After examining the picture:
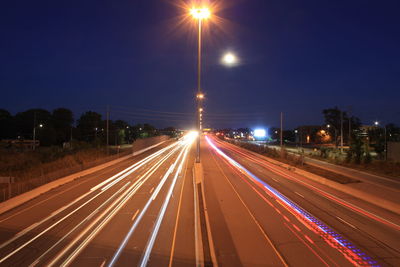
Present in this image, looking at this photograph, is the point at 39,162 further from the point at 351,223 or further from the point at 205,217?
the point at 351,223

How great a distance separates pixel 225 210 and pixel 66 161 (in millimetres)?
A: 27864

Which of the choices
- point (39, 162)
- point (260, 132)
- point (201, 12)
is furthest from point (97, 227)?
point (260, 132)

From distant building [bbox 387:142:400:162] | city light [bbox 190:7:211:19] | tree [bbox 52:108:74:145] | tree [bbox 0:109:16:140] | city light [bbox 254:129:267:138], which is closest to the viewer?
city light [bbox 190:7:211:19]

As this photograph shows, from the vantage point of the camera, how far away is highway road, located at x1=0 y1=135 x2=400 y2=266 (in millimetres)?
9609

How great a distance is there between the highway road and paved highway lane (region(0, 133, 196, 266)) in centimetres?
3

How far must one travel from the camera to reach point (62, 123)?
110000mm

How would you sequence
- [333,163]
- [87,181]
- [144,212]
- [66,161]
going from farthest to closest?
1. [333,163]
2. [66,161]
3. [87,181]
4. [144,212]

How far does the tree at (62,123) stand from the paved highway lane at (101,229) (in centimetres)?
8710

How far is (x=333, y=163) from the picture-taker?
4478 centimetres

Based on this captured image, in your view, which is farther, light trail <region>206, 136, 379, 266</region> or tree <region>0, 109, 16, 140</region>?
tree <region>0, 109, 16, 140</region>

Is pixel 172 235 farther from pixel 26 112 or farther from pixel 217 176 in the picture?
pixel 26 112

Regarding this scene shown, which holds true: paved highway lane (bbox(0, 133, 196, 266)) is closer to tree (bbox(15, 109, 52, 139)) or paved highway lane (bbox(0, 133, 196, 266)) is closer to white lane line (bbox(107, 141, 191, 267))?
white lane line (bbox(107, 141, 191, 267))

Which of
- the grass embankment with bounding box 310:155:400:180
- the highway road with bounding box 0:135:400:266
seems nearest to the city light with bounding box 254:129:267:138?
the grass embankment with bounding box 310:155:400:180

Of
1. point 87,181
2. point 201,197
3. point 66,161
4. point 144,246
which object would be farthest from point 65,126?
point 144,246
